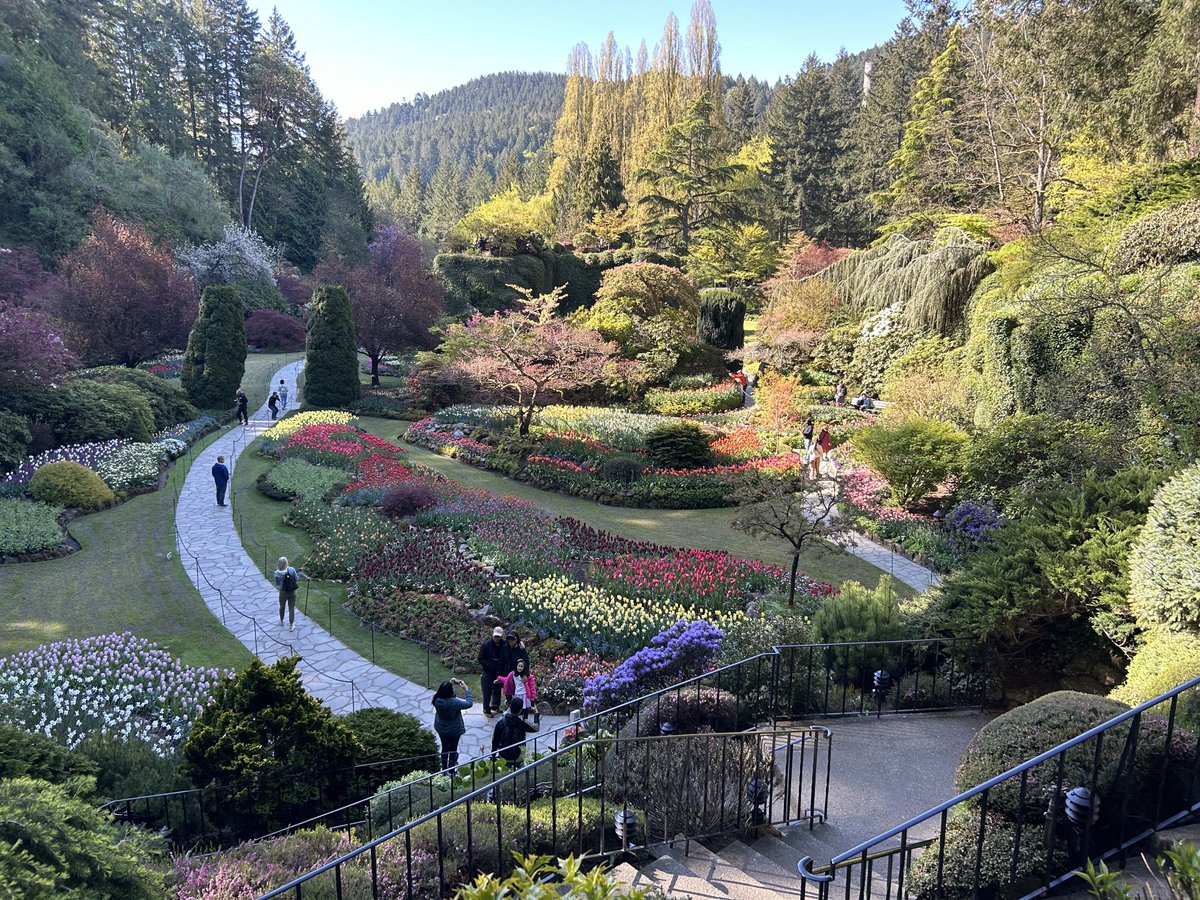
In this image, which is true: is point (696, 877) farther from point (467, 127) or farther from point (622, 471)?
point (467, 127)

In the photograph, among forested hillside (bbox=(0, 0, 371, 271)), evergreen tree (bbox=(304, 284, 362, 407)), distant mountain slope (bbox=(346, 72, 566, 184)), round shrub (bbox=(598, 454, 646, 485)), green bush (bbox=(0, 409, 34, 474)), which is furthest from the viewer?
distant mountain slope (bbox=(346, 72, 566, 184))

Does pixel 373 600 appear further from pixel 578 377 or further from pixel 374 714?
pixel 578 377

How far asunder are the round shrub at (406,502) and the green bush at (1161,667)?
39.3ft

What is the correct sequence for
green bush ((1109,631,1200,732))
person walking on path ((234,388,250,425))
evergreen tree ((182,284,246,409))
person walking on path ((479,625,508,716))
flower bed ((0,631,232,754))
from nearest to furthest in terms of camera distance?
green bush ((1109,631,1200,732)), flower bed ((0,631,232,754)), person walking on path ((479,625,508,716)), person walking on path ((234,388,250,425)), evergreen tree ((182,284,246,409))

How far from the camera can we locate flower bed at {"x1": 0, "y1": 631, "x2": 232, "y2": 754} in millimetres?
7570

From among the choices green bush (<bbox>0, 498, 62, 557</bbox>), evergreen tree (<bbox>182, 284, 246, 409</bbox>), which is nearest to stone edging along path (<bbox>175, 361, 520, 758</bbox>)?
green bush (<bbox>0, 498, 62, 557</bbox>)

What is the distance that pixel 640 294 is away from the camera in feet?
105

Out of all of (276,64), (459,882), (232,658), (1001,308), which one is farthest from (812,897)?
(276,64)

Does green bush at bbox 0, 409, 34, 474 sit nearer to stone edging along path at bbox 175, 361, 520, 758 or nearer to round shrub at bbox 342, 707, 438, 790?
stone edging along path at bbox 175, 361, 520, 758

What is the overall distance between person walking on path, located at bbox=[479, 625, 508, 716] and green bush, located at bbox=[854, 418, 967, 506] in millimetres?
10383

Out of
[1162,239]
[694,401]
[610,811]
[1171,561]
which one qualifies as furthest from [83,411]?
[1162,239]

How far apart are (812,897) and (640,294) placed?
29003mm

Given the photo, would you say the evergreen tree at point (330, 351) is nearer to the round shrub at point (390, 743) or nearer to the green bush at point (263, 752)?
the round shrub at point (390, 743)

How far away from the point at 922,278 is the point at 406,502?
Answer: 62.2 feet
